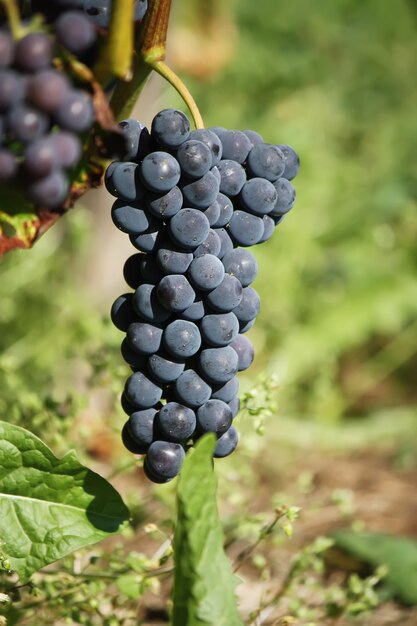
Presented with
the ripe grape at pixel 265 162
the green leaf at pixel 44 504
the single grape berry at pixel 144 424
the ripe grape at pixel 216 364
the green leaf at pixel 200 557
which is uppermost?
the ripe grape at pixel 265 162

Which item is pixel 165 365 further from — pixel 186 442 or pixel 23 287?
pixel 23 287

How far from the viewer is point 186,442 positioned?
111 cm

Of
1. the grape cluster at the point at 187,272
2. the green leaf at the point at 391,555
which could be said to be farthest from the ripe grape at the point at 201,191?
the green leaf at the point at 391,555

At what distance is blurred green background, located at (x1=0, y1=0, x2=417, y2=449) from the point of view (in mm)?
2385

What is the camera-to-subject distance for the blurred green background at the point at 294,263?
238 centimetres

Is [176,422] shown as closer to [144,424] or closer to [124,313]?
[144,424]

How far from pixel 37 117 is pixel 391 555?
4.52 feet

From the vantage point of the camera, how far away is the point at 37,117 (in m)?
0.83

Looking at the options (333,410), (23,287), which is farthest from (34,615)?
(333,410)

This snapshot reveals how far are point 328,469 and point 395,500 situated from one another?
29 centimetres

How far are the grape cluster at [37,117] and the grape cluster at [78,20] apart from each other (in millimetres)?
27

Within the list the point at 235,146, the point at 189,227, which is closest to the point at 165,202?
the point at 189,227

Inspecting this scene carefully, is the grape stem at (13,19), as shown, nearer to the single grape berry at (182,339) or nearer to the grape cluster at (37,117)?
the grape cluster at (37,117)

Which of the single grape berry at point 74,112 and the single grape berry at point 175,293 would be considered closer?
the single grape berry at point 74,112
